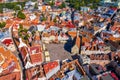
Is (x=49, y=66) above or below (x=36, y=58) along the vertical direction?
above

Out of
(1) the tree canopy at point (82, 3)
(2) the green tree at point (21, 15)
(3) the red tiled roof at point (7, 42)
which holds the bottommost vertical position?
(1) the tree canopy at point (82, 3)

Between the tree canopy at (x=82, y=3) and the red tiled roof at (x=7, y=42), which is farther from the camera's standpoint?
the tree canopy at (x=82, y=3)

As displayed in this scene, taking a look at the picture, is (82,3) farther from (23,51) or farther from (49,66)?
(49,66)

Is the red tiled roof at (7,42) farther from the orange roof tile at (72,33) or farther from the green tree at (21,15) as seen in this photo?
the green tree at (21,15)

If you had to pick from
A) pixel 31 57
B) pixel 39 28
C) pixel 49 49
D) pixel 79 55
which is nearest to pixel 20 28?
pixel 39 28

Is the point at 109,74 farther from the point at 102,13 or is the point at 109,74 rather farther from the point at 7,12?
the point at 7,12

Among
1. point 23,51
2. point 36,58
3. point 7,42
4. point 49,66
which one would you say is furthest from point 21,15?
point 49,66

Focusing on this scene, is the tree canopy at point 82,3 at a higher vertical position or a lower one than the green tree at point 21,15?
lower

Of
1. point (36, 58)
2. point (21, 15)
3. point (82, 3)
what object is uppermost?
point (21, 15)

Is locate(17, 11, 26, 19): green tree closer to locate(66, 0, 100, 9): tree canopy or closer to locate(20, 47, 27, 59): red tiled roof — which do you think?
locate(66, 0, 100, 9): tree canopy

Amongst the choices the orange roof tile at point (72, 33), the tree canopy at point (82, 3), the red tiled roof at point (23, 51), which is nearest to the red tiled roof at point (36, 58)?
the red tiled roof at point (23, 51)

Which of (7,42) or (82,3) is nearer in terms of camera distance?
(7,42)
